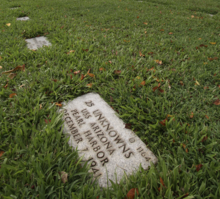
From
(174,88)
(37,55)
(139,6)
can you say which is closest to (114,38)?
(37,55)

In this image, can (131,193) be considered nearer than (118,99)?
Yes

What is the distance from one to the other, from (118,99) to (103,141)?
57cm

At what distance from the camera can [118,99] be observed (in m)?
1.85

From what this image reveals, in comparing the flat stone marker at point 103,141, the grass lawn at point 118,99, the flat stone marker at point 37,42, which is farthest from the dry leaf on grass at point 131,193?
the flat stone marker at point 37,42

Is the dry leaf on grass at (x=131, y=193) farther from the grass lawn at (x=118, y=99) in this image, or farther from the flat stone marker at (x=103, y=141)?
the flat stone marker at (x=103, y=141)

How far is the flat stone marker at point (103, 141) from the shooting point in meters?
1.26

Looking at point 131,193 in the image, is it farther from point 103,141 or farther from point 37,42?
point 37,42

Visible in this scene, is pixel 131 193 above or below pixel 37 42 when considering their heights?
below

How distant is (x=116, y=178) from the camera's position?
1.14 meters

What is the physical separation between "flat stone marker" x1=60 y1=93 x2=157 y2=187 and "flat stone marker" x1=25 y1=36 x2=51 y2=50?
1.88 meters

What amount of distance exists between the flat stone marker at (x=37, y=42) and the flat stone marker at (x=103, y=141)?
188 cm

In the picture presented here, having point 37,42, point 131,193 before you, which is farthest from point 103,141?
point 37,42

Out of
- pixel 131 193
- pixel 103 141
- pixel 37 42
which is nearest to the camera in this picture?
pixel 131 193

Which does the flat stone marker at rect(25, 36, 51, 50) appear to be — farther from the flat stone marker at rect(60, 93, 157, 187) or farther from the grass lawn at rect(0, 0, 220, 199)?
the flat stone marker at rect(60, 93, 157, 187)
